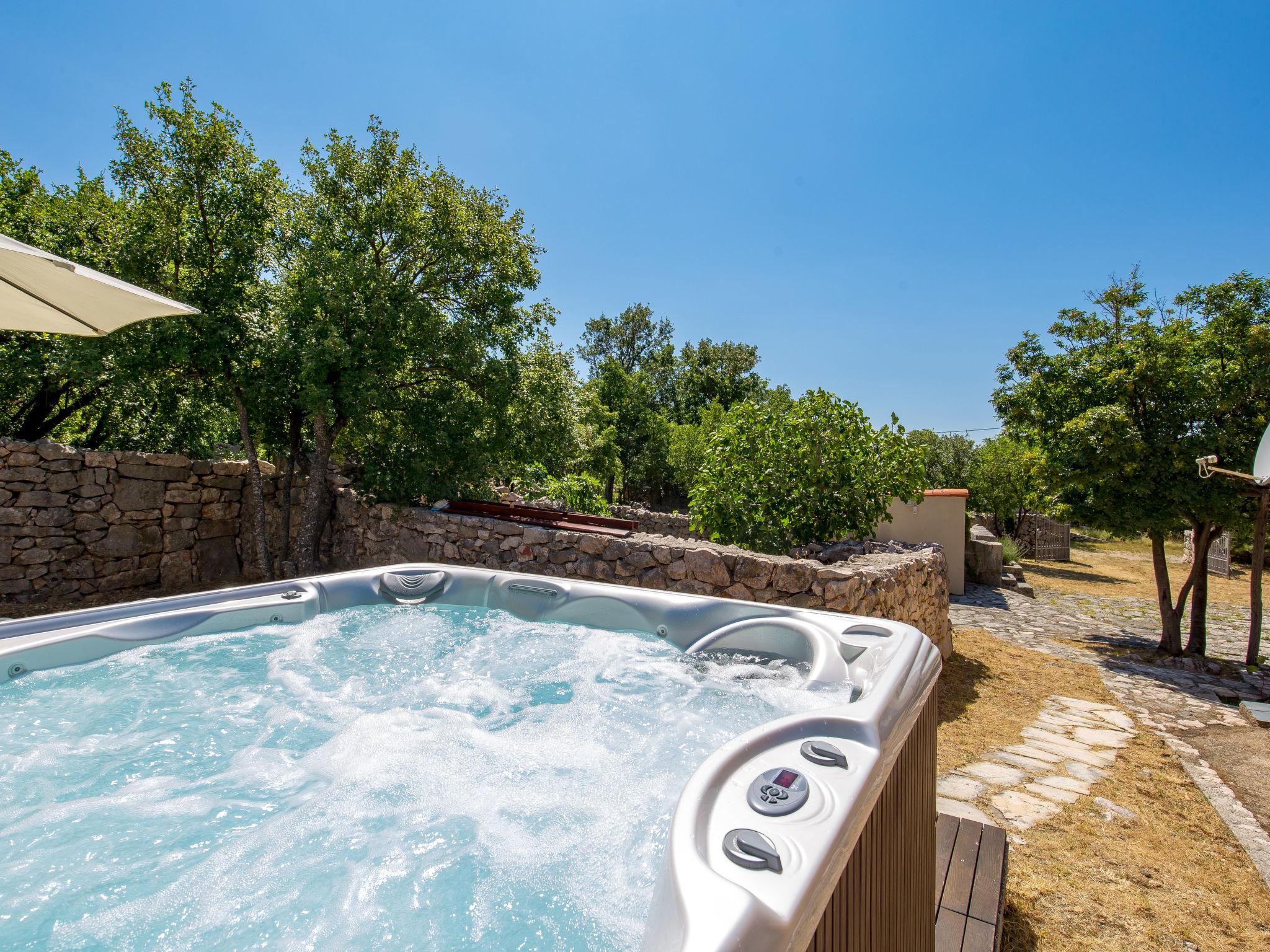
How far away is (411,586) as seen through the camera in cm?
340

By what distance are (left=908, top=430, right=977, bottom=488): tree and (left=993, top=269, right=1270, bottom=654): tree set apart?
11.0 meters

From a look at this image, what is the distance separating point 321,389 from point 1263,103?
9695mm

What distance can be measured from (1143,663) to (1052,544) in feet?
32.1

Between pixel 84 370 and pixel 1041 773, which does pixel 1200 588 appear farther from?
pixel 84 370

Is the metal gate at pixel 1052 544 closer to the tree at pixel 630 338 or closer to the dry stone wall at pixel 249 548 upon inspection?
the dry stone wall at pixel 249 548

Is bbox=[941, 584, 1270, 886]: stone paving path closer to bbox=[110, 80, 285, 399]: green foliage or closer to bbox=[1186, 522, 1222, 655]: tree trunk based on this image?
bbox=[1186, 522, 1222, 655]: tree trunk

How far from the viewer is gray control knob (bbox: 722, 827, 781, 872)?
889mm

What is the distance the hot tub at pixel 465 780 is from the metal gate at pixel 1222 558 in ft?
45.1

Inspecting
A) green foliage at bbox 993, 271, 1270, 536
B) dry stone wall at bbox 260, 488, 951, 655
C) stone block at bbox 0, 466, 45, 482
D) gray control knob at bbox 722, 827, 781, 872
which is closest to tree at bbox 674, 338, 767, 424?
green foliage at bbox 993, 271, 1270, 536

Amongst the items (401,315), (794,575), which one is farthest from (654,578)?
(401,315)

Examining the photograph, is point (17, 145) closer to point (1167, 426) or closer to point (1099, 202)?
point (1167, 426)

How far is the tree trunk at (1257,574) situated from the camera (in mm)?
5121

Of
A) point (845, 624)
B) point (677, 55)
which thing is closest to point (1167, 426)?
point (845, 624)

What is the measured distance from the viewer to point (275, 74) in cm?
571
